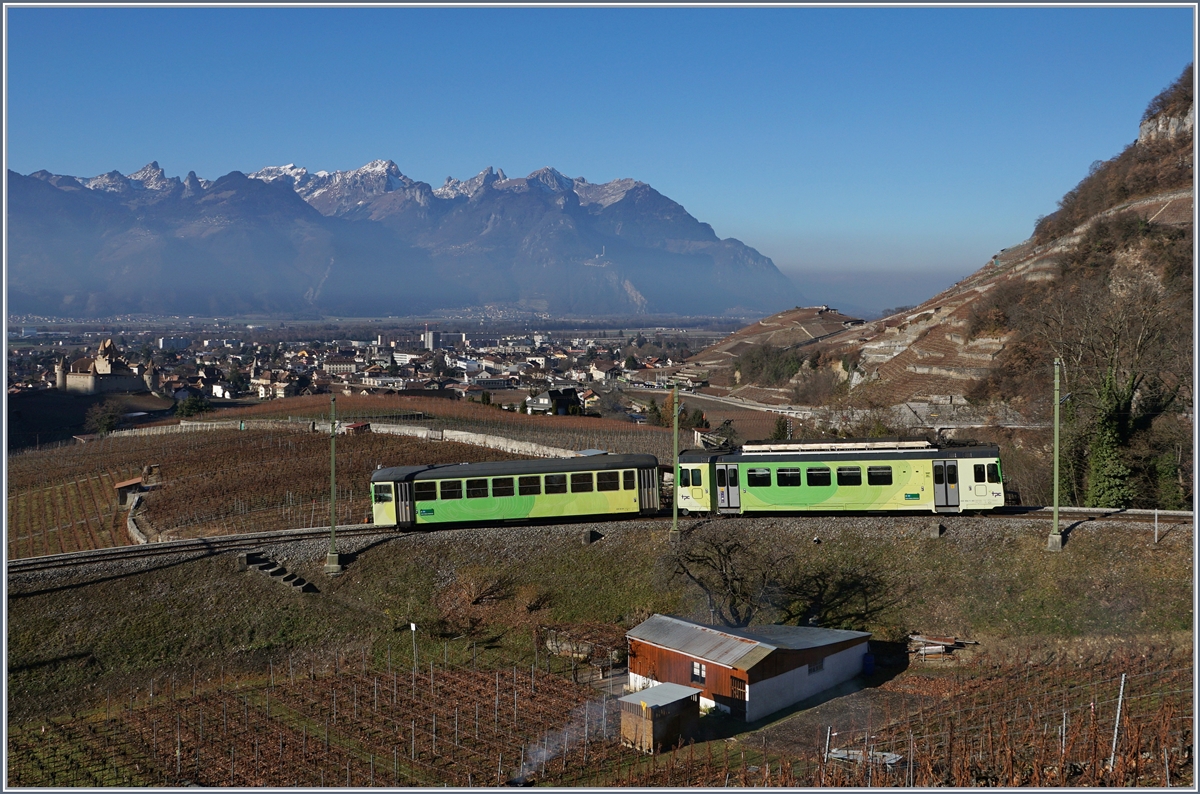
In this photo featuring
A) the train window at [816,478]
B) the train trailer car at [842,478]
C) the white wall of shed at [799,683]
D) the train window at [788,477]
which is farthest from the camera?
the train window at [788,477]

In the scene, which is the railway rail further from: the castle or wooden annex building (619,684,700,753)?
the castle

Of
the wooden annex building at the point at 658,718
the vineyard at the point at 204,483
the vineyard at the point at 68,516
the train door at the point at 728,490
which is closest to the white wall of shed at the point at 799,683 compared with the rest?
the wooden annex building at the point at 658,718

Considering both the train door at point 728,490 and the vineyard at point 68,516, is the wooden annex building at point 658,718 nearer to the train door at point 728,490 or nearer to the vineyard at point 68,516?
the train door at point 728,490

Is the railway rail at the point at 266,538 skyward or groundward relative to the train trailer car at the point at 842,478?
groundward

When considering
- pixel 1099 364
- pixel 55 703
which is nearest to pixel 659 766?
pixel 55 703

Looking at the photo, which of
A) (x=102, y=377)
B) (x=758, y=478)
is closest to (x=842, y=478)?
(x=758, y=478)

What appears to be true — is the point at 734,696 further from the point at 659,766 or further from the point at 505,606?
the point at 505,606

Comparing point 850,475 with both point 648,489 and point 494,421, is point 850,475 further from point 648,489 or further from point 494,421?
point 494,421

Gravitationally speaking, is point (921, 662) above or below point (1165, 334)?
below
